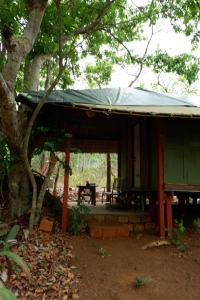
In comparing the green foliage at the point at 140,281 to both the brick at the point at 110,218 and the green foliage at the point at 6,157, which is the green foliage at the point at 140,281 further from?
the green foliage at the point at 6,157

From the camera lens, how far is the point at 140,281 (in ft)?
17.6

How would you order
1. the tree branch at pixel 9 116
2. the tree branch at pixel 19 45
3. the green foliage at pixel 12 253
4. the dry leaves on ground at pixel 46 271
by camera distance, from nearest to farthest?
the green foliage at pixel 12 253
the dry leaves on ground at pixel 46 271
the tree branch at pixel 9 116
the tree branch at pixel 19 45

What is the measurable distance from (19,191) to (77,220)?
137cm

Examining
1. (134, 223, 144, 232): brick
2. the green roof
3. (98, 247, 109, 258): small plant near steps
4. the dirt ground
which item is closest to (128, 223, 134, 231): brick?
(134, 223, 144, 232): brick

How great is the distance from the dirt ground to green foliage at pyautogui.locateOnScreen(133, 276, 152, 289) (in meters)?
0.05

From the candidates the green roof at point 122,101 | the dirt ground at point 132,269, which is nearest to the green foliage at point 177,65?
the green roof at point 122,101

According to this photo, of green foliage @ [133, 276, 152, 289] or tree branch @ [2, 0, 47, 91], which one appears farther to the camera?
tree branch @ [2, 0, 47, 91]

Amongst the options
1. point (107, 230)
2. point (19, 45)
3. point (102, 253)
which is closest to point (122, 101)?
point (19, 45)

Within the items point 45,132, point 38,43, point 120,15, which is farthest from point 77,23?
point 45,132

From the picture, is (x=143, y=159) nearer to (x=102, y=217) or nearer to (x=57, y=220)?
(x=102, y=217)

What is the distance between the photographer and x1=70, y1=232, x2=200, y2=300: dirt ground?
17.0 feet

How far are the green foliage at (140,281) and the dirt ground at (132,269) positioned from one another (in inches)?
1.8

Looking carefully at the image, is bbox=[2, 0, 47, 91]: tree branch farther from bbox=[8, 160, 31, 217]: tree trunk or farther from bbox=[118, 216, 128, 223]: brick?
bbox=[118, 216, 128, 223]: brick

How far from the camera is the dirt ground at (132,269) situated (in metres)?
5.20
